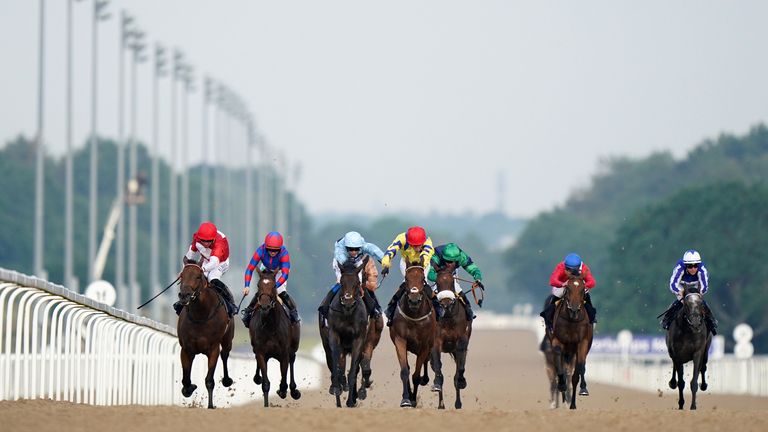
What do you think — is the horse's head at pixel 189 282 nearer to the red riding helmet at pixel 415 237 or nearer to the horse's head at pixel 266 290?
the horse's head at pixel 266 290

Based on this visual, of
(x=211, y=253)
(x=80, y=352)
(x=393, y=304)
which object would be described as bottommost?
(x=80, y=352)

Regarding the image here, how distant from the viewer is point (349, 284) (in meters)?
20.8

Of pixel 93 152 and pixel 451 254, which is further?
pixel 93 152

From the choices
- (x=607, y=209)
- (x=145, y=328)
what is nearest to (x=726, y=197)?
(x=145, y=328)

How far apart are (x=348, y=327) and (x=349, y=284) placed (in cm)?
64

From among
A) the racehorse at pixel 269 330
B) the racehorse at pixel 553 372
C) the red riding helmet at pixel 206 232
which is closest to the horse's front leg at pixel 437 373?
the racehorse at pixel 269 330

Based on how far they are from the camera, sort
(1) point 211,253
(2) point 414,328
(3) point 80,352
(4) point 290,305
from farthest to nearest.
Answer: (4) point 290,305, (2) point 414,328, (1) point 211,253, (3) point 80,352

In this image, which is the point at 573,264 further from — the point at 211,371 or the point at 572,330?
the point at 211,371

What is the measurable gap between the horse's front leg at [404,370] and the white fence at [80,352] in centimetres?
290

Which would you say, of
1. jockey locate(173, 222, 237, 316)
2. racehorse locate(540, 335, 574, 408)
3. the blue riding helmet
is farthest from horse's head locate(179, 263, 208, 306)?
racehorse locate(540, 335, 574, 408)

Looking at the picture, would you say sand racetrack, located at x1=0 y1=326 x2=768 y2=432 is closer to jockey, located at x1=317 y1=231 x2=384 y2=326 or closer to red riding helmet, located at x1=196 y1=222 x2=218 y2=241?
red riding helmet, located at x1=196 y1=222 x2=218 y2=241

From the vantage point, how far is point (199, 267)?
66.2ft

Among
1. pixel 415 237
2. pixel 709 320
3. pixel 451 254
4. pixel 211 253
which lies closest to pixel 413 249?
pixel 415 237

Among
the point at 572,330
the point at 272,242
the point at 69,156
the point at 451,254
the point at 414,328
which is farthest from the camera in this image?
the point at 69,156
